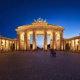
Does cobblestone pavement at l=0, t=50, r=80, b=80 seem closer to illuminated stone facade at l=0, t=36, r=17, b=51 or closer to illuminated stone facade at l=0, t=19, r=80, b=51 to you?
illuminated stone facade at l=0, t=19, r=80, b=51

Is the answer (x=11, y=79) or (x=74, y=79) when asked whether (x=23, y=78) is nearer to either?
(x=11, y=79)

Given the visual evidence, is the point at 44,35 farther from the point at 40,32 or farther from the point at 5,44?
the point at 5,44

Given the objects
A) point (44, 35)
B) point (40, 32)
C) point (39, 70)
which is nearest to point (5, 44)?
point (40, 32)

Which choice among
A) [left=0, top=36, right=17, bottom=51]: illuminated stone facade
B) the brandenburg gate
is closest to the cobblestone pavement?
the brandenburg gate

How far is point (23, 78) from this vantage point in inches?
193

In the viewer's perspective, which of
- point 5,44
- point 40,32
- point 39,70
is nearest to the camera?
point 39,70

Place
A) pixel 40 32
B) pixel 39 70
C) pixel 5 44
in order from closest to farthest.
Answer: pixel 39 70, pixel 5 44, pixel 40 32

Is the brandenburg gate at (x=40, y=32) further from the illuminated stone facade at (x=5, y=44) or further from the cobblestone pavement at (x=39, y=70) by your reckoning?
the cobblestone pavement at (x=39, y=70)

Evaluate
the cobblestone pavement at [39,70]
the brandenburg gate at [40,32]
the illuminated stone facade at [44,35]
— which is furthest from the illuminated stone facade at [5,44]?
the cobblestone pavement at [39,70]

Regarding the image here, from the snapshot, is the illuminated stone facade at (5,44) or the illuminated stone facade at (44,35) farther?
the illuminated stone facade at (5,44)

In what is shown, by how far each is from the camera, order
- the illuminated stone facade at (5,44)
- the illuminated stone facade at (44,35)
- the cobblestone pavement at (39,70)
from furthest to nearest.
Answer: the illuminated stone facade at (5,44), the illuminated stone facade at (44,35), the cobblestone pavement at (39,70)

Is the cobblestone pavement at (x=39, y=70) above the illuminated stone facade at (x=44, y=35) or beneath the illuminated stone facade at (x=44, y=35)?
beneath

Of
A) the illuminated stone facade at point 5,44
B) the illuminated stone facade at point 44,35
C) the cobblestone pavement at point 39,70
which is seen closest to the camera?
the cobblestone pavement at point 39,70

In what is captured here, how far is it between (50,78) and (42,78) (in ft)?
1.79
